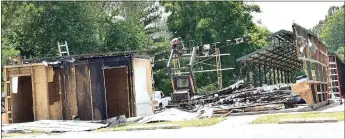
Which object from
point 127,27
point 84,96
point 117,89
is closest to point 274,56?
point 127,27

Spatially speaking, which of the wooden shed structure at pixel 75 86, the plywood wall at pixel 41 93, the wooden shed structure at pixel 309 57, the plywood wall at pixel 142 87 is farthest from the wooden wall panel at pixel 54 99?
the wooden shed structure at pixel 309 57

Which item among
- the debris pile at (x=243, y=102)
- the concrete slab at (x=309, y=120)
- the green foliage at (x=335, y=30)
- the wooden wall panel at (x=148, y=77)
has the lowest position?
the concrete slab at (x=309, y=120)

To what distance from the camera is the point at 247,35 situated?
4406 cm

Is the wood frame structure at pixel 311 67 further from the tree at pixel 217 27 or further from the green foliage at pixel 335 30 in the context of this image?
the green foliage at pixel 335 30

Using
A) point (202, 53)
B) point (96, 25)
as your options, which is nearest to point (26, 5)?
point (96, 25)

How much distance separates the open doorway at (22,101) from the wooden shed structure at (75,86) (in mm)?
90

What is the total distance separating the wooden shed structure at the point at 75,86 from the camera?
762 inches

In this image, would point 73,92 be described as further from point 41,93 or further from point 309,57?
point 309,57

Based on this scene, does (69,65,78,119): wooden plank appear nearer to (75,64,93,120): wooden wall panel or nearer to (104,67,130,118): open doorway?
(75,64,93,120): wooden wall panel

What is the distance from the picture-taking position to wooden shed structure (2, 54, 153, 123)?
1936 cm

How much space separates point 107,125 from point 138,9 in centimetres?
3042

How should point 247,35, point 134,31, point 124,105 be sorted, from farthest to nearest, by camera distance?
point 247,35 → point 134,31 → point 124,105

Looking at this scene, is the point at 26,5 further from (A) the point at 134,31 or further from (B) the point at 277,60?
(B) the point at 277,60

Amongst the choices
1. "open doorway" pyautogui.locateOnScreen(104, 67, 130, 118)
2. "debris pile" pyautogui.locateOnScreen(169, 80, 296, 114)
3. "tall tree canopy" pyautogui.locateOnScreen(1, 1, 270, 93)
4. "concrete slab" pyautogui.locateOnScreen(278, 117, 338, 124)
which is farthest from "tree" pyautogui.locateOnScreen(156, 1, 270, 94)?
"concrete slab" pyautogui.locateOnScreen(278, 117, 338, 124)
